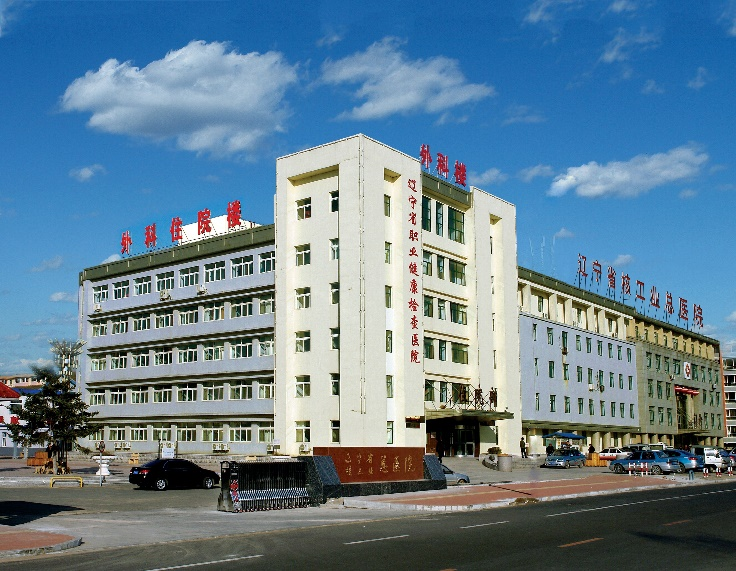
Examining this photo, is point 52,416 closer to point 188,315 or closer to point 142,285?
point 188,315

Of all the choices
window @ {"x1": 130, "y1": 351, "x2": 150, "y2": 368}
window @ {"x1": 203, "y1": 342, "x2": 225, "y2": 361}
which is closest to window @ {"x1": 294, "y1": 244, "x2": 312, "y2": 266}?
window @ {"x1": 203, "y1": 342, "x2": 225, "y2": 361}

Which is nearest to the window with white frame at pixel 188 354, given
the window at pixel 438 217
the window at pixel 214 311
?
the window at pixel 214 311

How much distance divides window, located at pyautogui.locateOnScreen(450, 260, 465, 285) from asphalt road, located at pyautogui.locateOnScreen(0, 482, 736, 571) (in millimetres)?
34724

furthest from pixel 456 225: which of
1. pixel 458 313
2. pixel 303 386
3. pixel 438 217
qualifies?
pixel 303 386

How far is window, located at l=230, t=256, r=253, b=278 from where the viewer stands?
56406 millimetres

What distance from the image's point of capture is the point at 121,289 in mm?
66000

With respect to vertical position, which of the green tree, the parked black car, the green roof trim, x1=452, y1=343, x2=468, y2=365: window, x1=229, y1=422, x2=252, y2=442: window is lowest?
the parked black car

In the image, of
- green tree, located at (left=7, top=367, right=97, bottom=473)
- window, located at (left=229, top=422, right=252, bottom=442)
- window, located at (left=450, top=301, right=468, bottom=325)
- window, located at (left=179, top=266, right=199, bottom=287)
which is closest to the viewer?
green tree, located at (left=7, top=367, right=97, bottom=473)

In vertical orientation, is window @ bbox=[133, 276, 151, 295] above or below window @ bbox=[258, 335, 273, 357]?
above

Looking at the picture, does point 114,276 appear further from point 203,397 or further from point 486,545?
point 486,545

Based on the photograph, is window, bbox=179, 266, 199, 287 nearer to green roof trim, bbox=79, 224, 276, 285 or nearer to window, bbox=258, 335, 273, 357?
green roof trim, bbox=79, 224, 276, 285

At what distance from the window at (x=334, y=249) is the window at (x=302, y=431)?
33.5 ft

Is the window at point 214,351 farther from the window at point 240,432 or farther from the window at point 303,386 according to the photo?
the window at point 303,386

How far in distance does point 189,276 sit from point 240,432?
12548mm
